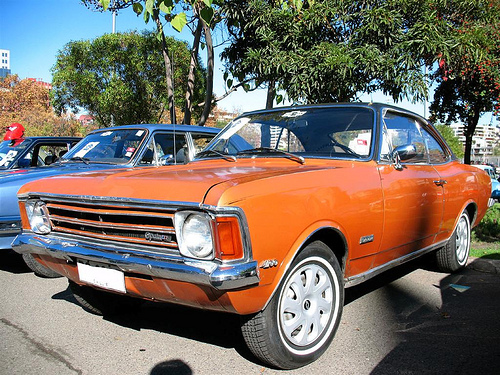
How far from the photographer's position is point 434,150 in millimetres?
4648

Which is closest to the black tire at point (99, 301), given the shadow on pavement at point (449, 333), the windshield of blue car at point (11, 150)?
the shadow on pavement at point (449, 333)

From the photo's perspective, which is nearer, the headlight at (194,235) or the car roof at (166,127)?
the headlight at (194,235)

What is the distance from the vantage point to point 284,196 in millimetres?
2539

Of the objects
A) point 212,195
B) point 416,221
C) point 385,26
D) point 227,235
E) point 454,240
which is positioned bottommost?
point 454,240

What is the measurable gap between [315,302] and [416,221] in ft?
4.61

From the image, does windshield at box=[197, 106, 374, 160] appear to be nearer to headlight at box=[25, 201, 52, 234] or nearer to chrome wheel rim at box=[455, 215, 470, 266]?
headlight at box=[25, 201, 52, 234]

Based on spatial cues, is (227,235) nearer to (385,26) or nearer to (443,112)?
(385,26)

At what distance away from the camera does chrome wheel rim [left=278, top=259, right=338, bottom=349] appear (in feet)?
8.73

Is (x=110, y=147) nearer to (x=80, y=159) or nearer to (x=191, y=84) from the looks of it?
(x=80, y=159)

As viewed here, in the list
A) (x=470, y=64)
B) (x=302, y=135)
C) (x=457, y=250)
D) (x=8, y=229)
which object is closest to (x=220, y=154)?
(x=302, y=135)

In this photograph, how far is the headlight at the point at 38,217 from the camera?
311cm

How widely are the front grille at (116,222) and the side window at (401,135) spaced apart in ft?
6.37

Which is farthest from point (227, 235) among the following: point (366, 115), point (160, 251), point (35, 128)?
point (35, 128)

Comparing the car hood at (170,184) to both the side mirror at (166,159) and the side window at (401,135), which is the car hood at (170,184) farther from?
the side mirror at (166,159)
